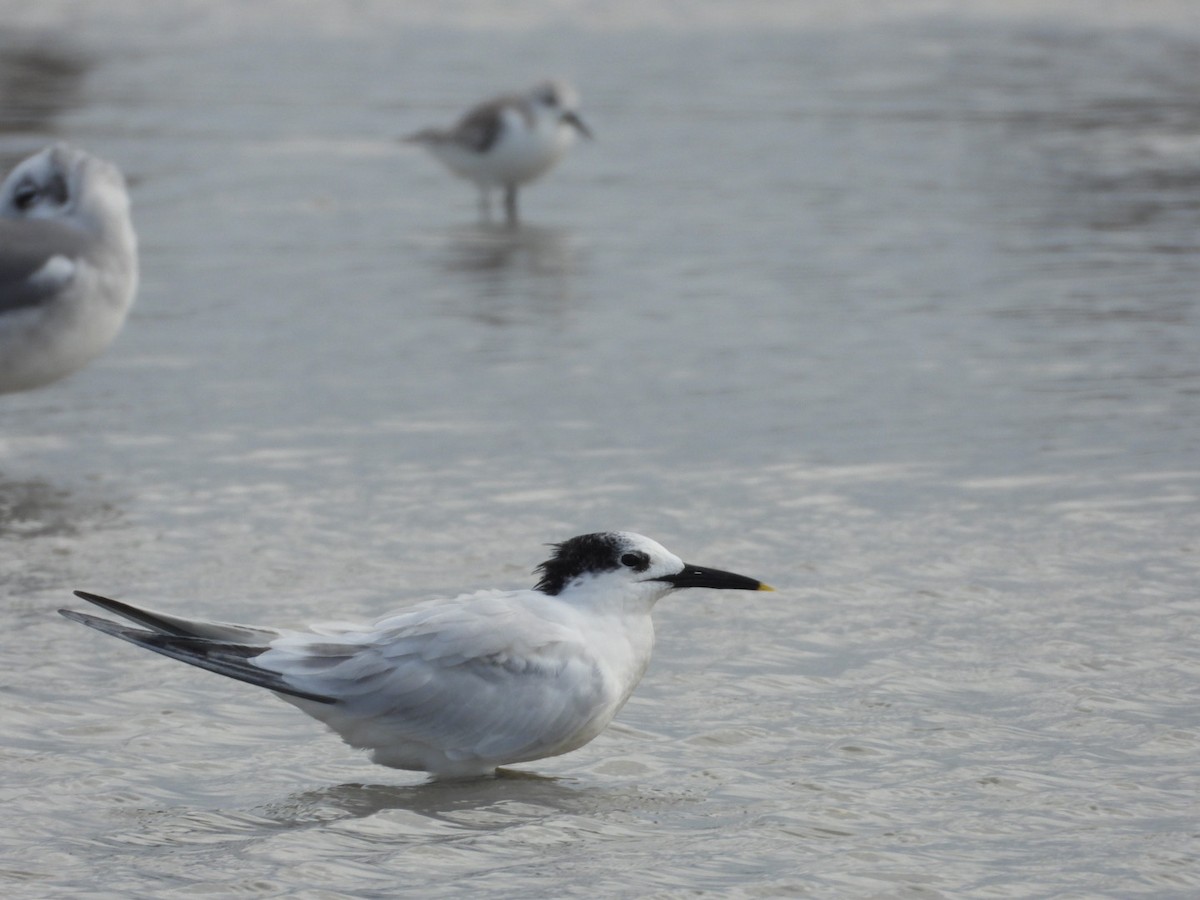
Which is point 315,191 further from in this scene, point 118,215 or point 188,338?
point 118,215

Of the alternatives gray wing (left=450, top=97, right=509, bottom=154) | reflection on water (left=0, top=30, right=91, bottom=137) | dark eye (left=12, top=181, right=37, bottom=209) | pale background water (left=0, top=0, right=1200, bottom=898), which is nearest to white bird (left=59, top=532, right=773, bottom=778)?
pale background water (left=0, top=0, right=1200, bottom=898)

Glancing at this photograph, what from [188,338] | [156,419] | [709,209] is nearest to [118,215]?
[156,419]

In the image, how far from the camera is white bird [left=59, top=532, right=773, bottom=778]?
17.1 ft

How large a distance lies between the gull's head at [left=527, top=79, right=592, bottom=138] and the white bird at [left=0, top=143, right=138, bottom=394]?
677 centimetres

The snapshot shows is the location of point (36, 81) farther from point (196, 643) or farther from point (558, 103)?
point (196, 643)

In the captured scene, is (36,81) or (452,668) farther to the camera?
(36,81)

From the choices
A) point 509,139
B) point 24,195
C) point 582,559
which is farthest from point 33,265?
point 509,139

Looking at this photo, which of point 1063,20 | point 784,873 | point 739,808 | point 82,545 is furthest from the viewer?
point 1063,20

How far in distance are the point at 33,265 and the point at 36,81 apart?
14.1 meters

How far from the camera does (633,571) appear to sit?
5.48m

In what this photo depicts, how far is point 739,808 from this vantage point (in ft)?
16.9

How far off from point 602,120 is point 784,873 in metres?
14.7

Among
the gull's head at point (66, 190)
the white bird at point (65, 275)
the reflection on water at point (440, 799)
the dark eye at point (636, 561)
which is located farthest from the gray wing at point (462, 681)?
the gull's head at point (66, 190)

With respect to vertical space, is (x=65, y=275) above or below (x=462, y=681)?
above
